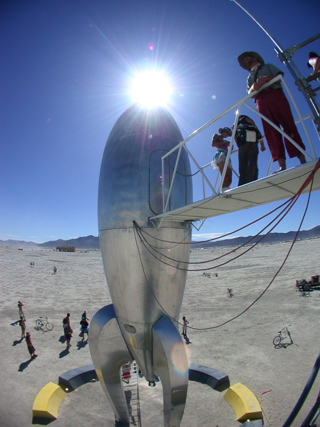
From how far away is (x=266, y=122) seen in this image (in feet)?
14.9

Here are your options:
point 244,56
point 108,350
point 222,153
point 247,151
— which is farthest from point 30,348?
point 244,56

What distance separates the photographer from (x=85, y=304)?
81.7 feet

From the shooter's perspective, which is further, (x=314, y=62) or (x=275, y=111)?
(x=275, y=111)

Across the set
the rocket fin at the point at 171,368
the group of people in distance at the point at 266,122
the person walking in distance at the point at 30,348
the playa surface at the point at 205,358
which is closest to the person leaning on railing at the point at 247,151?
the group of people in distance at the point at 266,122

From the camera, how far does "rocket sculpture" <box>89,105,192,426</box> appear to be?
615 cm

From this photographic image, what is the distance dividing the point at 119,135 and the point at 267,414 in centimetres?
1098

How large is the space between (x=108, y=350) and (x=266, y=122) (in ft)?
22.7

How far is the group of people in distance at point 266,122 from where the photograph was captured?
4.23 meters

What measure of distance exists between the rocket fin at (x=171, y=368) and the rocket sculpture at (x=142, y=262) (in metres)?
0.02

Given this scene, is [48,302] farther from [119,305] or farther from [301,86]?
[301,86]

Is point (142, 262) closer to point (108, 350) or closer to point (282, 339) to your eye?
point (108, 350)

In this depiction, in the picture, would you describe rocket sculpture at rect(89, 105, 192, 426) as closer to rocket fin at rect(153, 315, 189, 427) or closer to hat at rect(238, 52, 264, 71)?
rocket fin at rect(153, 315, 189, 427)

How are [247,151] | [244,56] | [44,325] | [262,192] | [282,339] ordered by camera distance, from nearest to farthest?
[262,192], [244,56], [247,151], [282,339], [44,325]

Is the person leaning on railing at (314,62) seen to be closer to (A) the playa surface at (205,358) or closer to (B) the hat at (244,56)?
(B) the hat at (244,56)
